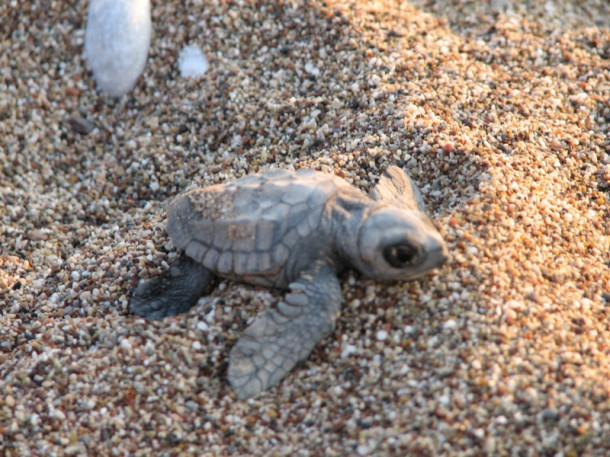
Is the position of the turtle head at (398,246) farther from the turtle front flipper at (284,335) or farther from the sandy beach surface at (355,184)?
the turtle front flipper at (284,335)

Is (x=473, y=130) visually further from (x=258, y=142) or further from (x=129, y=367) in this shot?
(x=129, y=367)

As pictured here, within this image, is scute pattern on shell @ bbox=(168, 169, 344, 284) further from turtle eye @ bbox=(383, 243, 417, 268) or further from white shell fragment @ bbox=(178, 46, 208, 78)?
white shell fragment @ bbox=(178, 46, 208, 78)

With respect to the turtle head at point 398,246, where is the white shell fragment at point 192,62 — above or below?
above

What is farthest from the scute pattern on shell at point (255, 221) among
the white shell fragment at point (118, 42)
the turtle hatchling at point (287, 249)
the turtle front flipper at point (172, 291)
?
the white shell fragment at point (118, 42)

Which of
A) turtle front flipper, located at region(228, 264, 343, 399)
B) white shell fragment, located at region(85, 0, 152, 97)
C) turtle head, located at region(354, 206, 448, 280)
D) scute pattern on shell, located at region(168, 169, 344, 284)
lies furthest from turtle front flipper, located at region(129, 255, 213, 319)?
white shell fragment, located at region(85, 0, 152, 97)

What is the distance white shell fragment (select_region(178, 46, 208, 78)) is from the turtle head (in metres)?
2.10

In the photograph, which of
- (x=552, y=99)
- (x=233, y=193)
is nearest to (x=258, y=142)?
(x=233, y=193)

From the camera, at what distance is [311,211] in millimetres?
2898

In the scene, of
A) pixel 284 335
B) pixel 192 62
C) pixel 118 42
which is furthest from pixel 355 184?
pixel 118 42

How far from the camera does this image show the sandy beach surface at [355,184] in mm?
2539

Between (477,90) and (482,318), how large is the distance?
1829mm

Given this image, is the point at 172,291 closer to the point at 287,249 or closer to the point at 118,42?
the point at 287,249

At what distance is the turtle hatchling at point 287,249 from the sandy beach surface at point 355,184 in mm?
116

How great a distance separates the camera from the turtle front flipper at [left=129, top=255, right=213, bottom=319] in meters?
3.04
